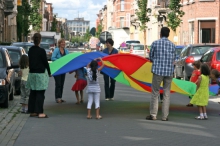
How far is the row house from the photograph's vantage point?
63791 mm

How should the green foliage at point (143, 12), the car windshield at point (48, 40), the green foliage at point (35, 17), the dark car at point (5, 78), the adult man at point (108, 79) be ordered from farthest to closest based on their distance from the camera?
the green foliage at point (35, 17) → the green foliage at point (143, 12) → the car windshield at point (48, 40) → the adult man at point (108, 79) → the dark car at point (5, 78)

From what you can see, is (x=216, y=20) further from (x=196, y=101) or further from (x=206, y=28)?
(x=196, y=101)

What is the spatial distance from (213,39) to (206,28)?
4.45 ft

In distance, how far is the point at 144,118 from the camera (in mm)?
13273

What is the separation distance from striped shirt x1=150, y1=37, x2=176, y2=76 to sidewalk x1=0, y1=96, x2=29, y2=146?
3.20m

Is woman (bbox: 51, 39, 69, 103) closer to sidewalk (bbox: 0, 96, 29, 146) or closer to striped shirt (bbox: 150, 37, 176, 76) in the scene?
sidewalk (bbox: 0, 96, 29, 146)

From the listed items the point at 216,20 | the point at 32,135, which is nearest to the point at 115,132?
the point at 32,135

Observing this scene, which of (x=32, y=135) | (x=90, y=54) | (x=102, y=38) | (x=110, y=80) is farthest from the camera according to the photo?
(x=102, y=38)

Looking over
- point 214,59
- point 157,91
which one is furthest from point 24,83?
point 214,59

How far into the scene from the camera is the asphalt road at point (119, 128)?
32.6ft

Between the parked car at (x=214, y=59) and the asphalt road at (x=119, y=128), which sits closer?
the asphalt road at (x=119, y=128)

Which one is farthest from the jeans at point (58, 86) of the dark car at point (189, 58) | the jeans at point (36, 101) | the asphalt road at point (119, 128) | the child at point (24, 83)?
the dark car at point (189, 58)

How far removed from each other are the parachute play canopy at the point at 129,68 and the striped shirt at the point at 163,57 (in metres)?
1.89

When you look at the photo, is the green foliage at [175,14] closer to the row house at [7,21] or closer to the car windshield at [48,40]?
the car windshield at [48,40]
